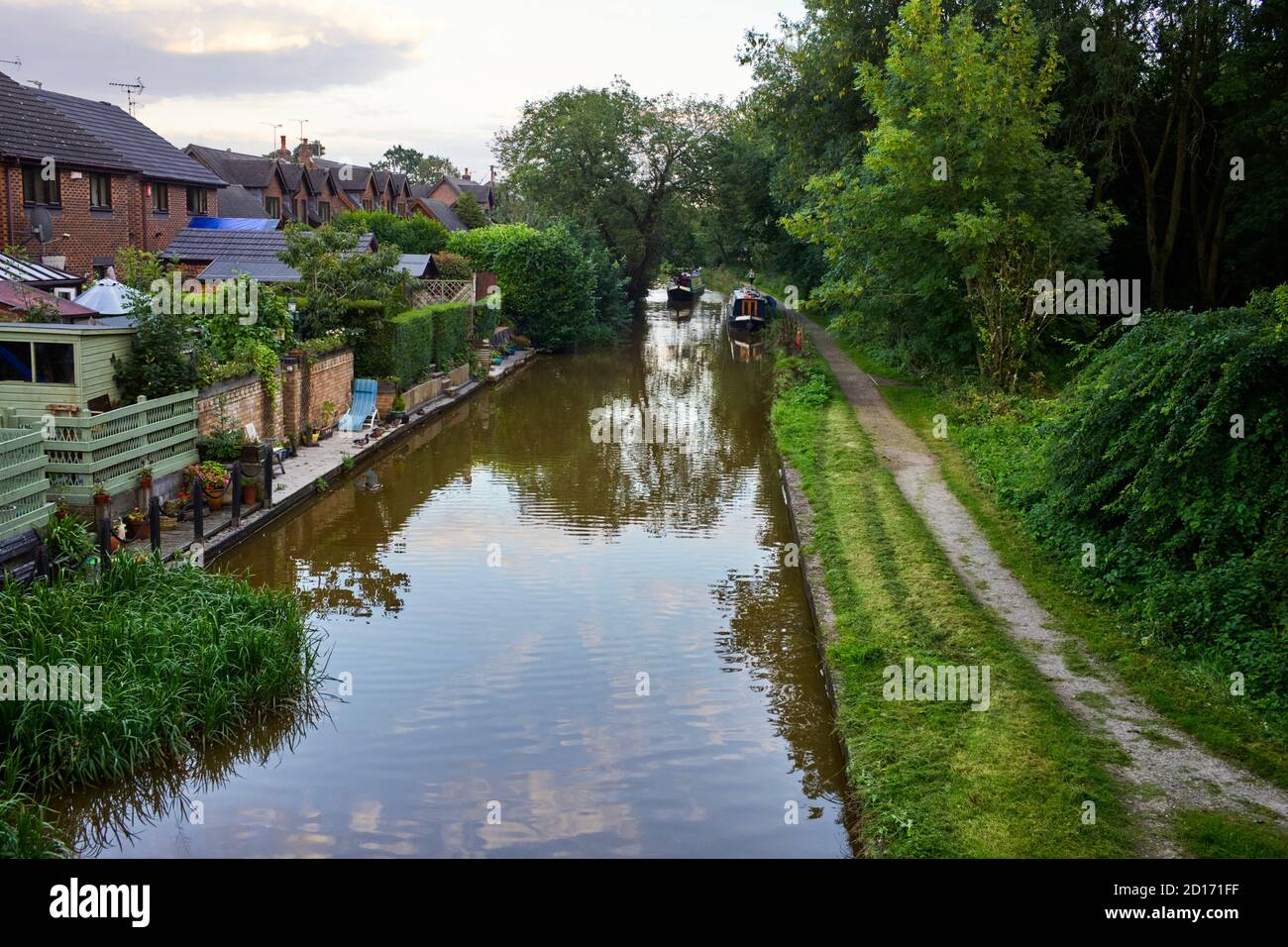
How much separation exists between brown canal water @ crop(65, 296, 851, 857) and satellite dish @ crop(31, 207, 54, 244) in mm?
13584

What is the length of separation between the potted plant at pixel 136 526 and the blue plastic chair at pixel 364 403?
9.92m

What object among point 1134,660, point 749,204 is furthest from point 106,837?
point 749,204

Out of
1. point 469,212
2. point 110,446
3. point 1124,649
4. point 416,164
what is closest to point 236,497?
point 110,446

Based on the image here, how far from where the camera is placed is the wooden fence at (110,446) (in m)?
14.1

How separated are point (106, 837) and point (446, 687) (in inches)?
141

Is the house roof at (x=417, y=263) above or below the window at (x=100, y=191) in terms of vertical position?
below

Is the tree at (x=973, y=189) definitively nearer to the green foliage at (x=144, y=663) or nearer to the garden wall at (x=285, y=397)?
the garden wall at (x=285, y=397)

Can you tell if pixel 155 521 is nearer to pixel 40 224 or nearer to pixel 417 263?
pixel 40 224

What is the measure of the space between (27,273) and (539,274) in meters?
23.6

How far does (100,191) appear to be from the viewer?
32.8m

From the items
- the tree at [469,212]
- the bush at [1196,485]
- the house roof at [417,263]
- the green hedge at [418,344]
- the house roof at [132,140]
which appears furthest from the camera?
the tree at [469,212]

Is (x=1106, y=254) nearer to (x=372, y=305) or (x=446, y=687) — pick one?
(x=372, y=305)

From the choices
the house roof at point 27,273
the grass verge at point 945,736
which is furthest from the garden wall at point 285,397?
the grass verge at point 945,736

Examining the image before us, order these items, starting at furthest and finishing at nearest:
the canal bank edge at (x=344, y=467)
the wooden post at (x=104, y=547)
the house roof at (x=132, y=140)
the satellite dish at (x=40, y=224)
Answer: the house roof at (x=132, y=140)
the satellite dish at (x=40, y=224)
the canal bank edge at (x=344, y=467)
the wooden post at (x=104, y=547)
